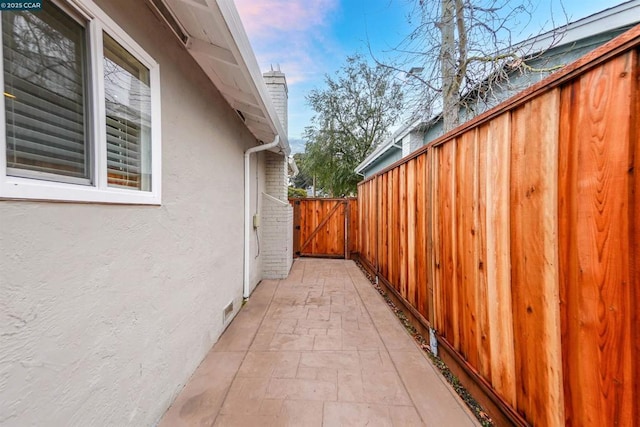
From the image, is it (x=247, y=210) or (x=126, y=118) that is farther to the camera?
(x=247, y=210)

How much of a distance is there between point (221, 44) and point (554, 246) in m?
2.56

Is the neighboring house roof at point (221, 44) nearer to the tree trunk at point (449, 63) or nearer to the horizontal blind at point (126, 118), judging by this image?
the horizontal blind at point (126, 118)

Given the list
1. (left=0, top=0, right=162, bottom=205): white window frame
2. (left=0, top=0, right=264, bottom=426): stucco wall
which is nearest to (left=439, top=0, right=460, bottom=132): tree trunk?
(left=0, top=0, right=264, bottom=426): stucco wall

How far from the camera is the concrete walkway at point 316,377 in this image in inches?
76.9

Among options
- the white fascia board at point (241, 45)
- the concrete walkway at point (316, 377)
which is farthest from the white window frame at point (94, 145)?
the concrete walkway at point (316, 377)

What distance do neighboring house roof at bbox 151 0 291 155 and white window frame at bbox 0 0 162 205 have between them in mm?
418

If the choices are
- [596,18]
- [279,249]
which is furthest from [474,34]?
[279,249]

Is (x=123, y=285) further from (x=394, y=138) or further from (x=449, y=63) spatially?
(x=394, y=138)

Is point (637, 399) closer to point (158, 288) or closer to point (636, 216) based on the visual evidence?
point (636, 216)

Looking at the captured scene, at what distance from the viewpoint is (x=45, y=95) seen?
1.16 meters

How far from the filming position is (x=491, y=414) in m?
1.88

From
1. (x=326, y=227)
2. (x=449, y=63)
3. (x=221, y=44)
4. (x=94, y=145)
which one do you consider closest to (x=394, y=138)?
(x=449, y=63)

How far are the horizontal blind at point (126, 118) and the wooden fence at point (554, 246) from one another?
7.60 feet

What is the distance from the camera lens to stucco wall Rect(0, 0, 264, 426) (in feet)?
3.39
